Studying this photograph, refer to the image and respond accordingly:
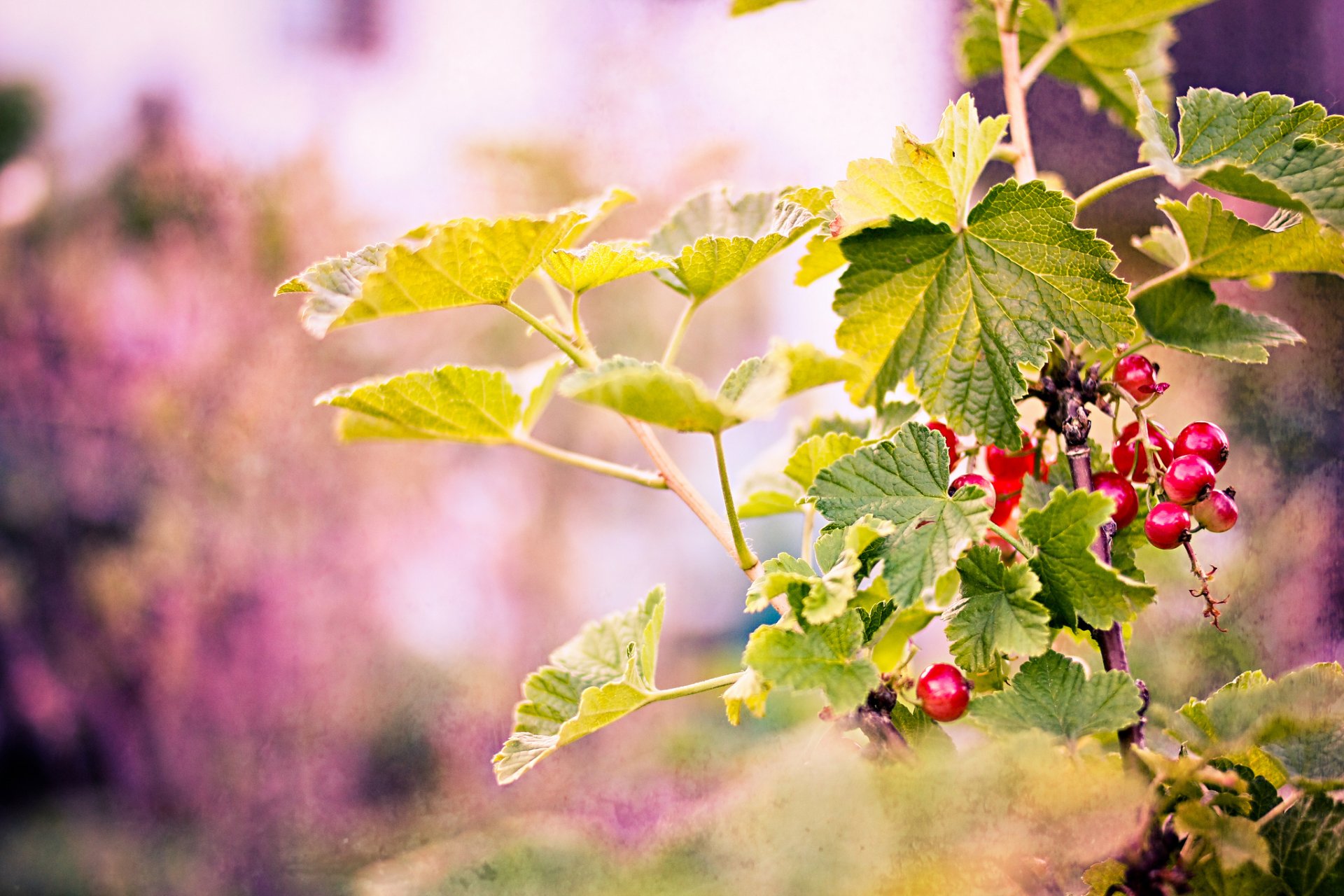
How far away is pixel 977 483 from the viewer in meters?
0.37

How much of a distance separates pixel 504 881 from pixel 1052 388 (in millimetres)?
461

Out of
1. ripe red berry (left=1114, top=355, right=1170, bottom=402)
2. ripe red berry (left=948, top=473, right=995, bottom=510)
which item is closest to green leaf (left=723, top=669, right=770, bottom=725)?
ripe red berry (left=948, top=473, right=995, bottom=510)

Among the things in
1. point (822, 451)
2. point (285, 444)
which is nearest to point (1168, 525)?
point (822, 451)

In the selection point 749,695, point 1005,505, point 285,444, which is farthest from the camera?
point 285,444

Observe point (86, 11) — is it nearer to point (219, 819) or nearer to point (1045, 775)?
point (219, 819)

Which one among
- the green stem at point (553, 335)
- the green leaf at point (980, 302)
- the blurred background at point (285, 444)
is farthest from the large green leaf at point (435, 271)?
the blurred background at point (285, 444)

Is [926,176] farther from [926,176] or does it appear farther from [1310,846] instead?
[1310,846]

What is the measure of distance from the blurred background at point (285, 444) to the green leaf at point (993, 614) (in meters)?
0.96

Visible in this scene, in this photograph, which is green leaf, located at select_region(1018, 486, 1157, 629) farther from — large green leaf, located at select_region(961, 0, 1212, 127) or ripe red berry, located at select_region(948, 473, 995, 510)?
large green leaf, located at select_region(961, 0, 1212, 127)

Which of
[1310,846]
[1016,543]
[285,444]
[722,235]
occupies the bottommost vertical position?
[285,444]

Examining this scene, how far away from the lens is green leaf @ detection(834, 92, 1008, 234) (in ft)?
1.04

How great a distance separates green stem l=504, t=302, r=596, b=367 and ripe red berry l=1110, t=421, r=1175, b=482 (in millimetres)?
239

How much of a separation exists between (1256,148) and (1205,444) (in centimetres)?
12

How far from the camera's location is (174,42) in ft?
6.03
